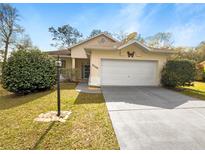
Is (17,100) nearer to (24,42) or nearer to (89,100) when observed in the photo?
(89,100)

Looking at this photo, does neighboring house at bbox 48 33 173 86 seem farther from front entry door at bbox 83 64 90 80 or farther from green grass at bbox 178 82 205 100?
front entry door at bbox 83 64 90 80

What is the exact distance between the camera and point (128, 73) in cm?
1235

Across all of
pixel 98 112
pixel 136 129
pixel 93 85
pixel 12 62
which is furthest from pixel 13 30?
pixel 136 129

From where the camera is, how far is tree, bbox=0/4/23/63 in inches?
934

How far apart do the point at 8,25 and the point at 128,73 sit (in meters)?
23.9

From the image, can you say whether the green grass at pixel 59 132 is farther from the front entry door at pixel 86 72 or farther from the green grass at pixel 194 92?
the front entry door at pixel 86 72

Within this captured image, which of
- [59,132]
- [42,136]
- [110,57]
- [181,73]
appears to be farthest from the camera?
[110,57]

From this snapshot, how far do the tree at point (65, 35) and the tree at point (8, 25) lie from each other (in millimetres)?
12527

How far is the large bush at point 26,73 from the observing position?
30.1 ft

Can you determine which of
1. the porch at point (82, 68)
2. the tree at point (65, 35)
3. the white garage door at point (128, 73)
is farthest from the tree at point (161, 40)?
the white garage door at point (128, 73)

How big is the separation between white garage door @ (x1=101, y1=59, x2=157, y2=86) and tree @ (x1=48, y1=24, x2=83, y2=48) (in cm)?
2853

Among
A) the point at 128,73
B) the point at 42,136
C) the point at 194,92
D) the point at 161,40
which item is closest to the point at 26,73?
the point at 42,136

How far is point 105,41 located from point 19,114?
1524 cm

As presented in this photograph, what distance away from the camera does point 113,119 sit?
4.93 meters
